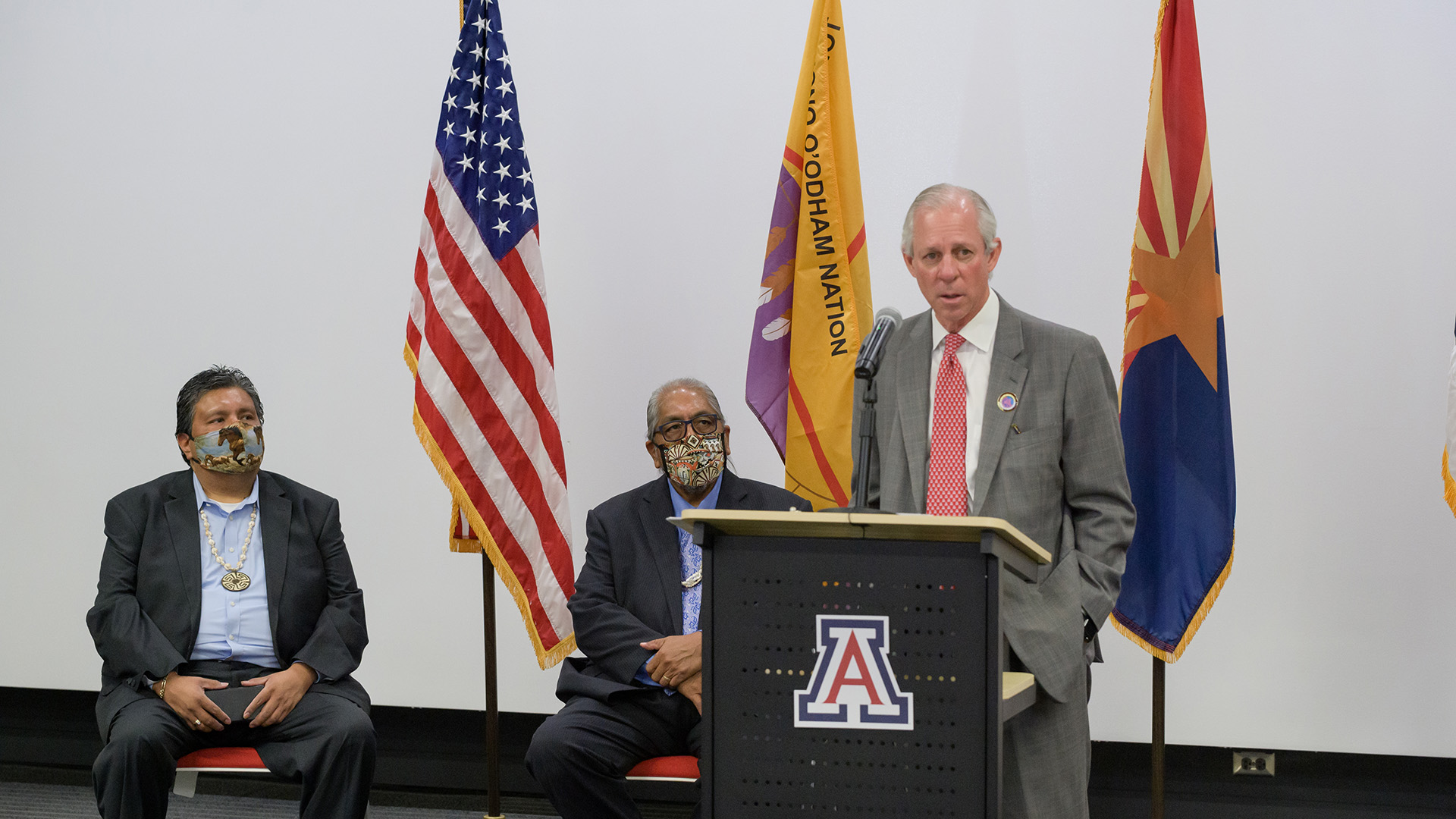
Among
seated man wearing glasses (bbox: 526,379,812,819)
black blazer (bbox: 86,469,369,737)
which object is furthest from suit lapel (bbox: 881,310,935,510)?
black blazer (bbox: 86,469,369,737)

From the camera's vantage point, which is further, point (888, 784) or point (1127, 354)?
point (1127, 354)

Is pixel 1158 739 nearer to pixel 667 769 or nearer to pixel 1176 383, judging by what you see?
pixel 1176 383

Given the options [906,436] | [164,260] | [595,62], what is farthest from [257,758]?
[595,62]

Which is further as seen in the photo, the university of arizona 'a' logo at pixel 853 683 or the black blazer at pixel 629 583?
the black blazer at pixel 629 583

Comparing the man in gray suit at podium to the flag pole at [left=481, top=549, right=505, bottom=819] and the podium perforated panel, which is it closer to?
the podium perforated panel

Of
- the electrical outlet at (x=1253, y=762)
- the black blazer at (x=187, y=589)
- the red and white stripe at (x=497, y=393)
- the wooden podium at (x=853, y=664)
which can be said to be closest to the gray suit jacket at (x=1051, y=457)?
the wooden podium at (x=853, y=664)

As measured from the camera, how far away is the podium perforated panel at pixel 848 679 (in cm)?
184

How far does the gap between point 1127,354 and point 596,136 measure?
80.6 inches

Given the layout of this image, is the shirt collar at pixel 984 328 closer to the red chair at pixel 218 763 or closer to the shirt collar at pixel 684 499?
the shirt collar at pixel 684 499

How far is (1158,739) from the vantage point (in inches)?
136

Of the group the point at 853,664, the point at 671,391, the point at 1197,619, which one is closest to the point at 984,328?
the point at 853,664

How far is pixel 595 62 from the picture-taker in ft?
14.1

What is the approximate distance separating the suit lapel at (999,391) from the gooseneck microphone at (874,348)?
361mm

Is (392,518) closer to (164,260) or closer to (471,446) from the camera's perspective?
(471,446)
